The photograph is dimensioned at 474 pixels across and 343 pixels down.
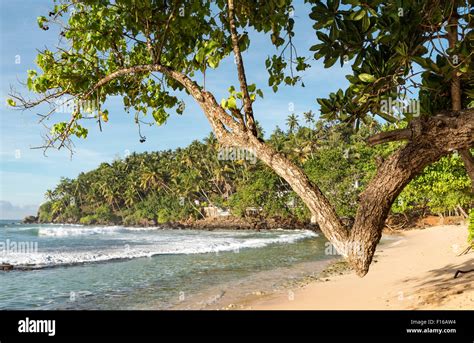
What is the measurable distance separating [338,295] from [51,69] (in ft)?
32.7

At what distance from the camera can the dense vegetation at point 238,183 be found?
29906 mm

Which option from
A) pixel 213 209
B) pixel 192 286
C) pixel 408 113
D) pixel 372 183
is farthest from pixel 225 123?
pixel 213 209

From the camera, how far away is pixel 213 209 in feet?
237

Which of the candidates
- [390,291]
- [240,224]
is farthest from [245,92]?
[240,224]

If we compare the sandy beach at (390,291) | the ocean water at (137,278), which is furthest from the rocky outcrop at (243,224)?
the sandy beach at (390,291)

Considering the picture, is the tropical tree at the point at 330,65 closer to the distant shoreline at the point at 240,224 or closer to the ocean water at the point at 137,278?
the ocean water at the point at 137,278
